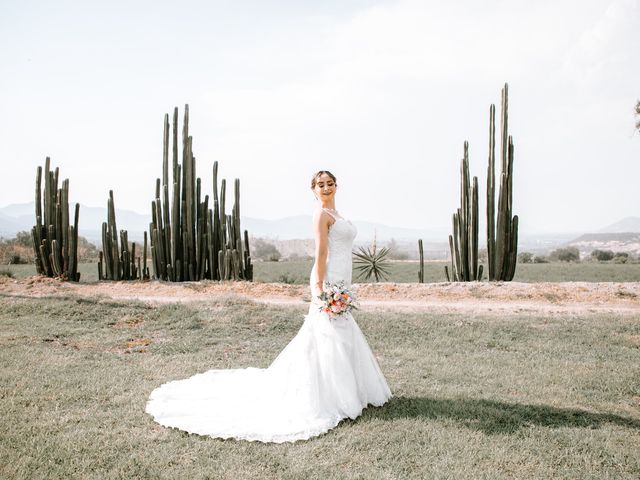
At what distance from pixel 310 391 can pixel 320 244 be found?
1368 millimetres

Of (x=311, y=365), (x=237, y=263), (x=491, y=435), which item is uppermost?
(x=237, y=263)

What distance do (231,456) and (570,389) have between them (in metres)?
3.89

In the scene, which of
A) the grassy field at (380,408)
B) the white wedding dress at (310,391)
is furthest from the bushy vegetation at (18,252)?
the white wedding dress at (310,391)

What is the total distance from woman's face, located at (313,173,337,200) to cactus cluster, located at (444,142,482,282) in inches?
388

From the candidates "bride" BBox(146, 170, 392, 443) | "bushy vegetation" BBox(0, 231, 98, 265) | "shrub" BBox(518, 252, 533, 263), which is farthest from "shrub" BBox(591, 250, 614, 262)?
"bride" BBox(146, 170, 392, 443)

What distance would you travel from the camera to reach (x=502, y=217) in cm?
1402

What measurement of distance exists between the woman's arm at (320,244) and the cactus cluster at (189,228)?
35.3 feet

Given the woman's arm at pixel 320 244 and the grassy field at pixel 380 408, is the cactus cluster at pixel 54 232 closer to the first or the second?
the grassy field at pixel 380 408

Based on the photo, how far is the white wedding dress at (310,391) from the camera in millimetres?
4727

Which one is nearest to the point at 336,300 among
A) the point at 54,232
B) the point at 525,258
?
the point at 54,232

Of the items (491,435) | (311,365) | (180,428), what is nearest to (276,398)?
(311,365)

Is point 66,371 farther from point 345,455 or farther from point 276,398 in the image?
point 345,455

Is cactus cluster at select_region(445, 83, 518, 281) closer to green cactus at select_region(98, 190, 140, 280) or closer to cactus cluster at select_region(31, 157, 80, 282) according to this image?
green cactus at select_region(98, 190, 140, 280)

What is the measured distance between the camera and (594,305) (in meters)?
12.0
